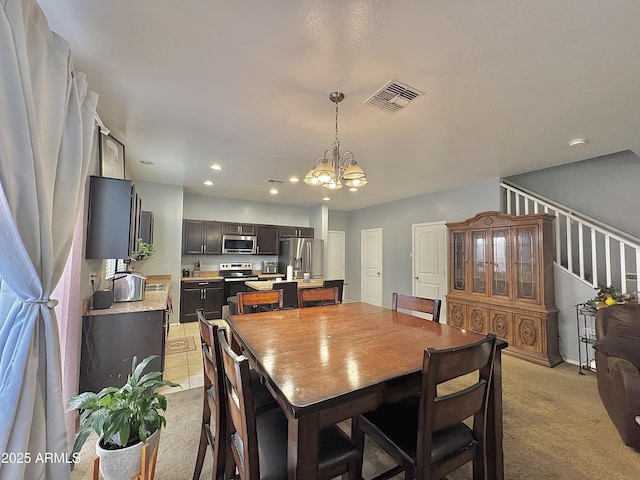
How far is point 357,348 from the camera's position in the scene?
4.77ft

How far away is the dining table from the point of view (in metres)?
0.97

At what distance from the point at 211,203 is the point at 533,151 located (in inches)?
222

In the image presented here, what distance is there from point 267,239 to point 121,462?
5.17 m

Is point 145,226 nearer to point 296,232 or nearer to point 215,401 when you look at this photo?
point 296,232

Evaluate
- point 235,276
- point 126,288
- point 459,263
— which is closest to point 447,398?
point 126,288

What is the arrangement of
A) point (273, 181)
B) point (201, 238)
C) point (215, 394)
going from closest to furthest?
point (215, 394), point (273, 181), point (201, 238)

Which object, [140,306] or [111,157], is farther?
[111,157]

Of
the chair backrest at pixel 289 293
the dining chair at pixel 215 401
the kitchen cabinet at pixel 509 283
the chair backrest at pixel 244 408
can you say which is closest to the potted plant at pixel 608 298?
the kitchen cabinet at pixel 509 283

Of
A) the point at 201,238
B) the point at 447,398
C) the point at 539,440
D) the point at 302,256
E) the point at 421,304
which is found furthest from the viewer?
the point at 302,256

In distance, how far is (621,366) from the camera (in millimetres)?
2023

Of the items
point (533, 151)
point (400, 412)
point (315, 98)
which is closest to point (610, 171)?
point (533, 151)

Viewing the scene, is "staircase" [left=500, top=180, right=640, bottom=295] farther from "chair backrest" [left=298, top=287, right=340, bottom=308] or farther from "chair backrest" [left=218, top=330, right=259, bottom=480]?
"chair backrest" [left=218, top=330, right=259, bottom=480]

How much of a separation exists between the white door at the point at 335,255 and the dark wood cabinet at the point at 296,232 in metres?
0.82

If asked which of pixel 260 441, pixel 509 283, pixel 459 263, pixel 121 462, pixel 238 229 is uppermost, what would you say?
pixel 238 229
